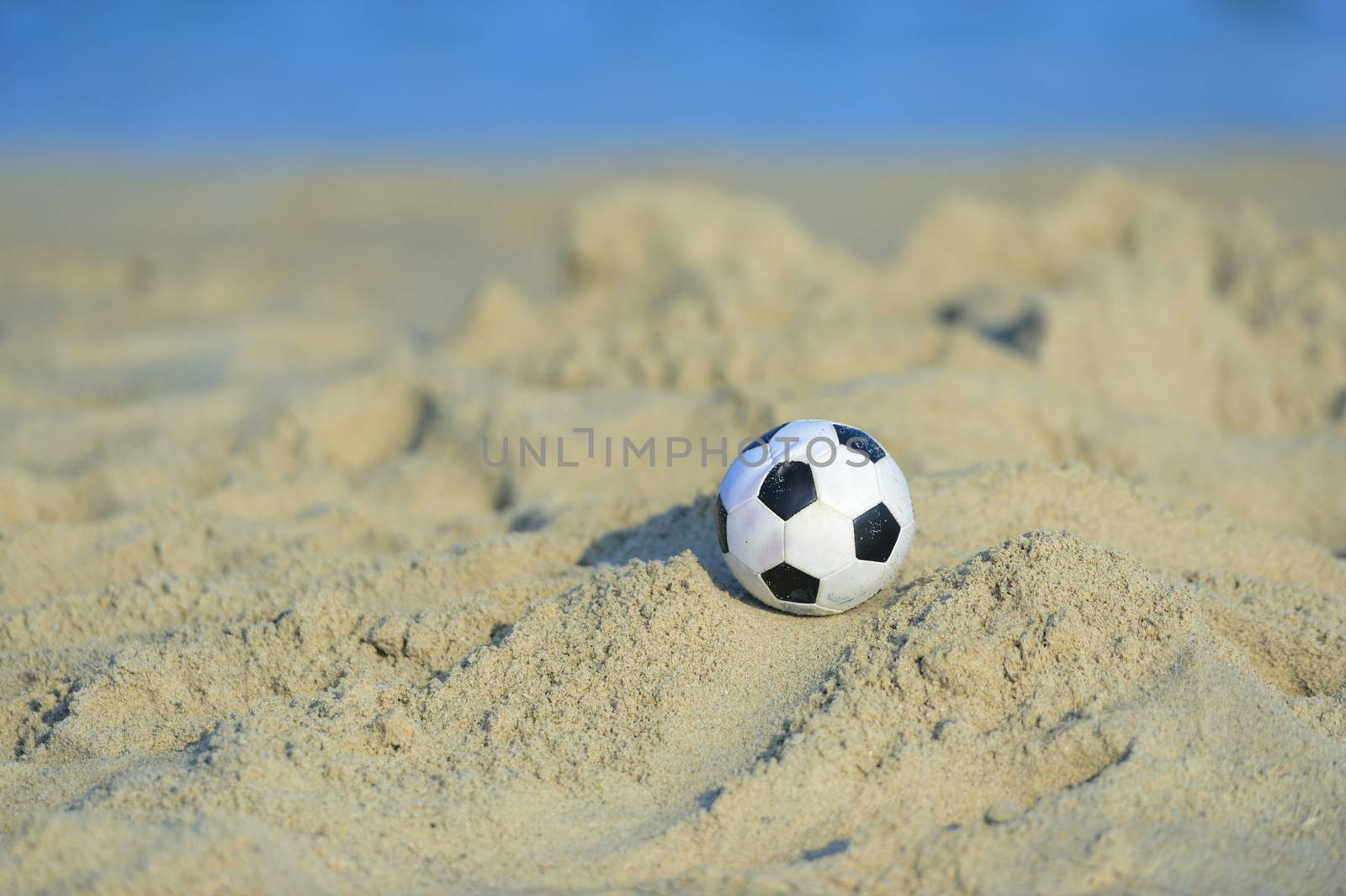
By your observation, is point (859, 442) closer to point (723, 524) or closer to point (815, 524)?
point (815, 524)

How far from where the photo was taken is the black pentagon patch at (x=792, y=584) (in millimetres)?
3049

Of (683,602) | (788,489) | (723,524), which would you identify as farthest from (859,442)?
(683,602)

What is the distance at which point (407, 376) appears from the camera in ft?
19.8

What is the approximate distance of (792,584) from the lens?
307cm

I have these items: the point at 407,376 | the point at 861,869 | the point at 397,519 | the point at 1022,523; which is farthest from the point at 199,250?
the point at 861,869

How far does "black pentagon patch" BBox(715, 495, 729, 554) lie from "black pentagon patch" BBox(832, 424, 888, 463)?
14.6 inches

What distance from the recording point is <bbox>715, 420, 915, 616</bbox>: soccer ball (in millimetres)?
3047

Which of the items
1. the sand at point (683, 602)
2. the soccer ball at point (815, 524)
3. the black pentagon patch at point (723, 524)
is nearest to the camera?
the sand at point (683, 602)

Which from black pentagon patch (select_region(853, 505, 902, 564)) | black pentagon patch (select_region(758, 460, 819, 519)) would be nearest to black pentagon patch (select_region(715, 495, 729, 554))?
black pentagon patch (select_region(758, 460, 819, 519))

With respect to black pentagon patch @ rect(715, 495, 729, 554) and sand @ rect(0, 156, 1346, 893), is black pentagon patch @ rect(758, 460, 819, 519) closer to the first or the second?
black pentagon patch @ rect(715, 495, 729, 554)

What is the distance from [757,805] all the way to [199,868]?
114 cm

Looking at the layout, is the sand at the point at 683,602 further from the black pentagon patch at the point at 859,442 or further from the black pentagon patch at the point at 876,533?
the black pentagon patch at the point at 859,442

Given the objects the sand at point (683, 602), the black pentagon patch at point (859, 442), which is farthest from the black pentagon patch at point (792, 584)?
the black pentagon patch at point (859, 442)

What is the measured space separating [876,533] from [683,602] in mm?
536
